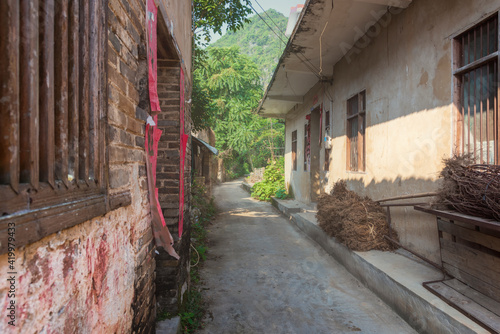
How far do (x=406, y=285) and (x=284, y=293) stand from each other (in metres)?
1.43

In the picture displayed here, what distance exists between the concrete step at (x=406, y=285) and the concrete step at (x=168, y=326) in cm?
222

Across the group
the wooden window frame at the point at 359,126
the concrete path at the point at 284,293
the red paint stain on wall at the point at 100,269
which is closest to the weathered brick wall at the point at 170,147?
the concrete path at the point at 284,293

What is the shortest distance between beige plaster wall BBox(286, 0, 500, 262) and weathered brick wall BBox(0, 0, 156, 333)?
3.27m

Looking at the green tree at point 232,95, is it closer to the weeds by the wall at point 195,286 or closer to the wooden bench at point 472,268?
the weeds by the wall at point 195,286

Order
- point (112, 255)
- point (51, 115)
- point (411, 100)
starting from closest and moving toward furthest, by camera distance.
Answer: point (51, 115) → point (112, 255) → point (411, 100)

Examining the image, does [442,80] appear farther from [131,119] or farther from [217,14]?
[217,14]

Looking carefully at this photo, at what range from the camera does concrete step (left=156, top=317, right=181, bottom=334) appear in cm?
229

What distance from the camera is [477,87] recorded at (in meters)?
2.94

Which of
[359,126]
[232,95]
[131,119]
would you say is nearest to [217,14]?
[359,126]

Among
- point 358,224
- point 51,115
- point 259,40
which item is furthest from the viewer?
point 259,40

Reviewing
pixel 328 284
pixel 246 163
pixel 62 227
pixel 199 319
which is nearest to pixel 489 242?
pixel 328 284

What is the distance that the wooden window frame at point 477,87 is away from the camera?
2.72 metres

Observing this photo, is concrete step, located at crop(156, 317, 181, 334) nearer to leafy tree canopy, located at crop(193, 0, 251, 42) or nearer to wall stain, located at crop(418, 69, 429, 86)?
wall stain, located at crop(418, 69, 429, 86)

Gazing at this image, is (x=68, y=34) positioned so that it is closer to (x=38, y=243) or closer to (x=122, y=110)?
(x=122, y=110)
